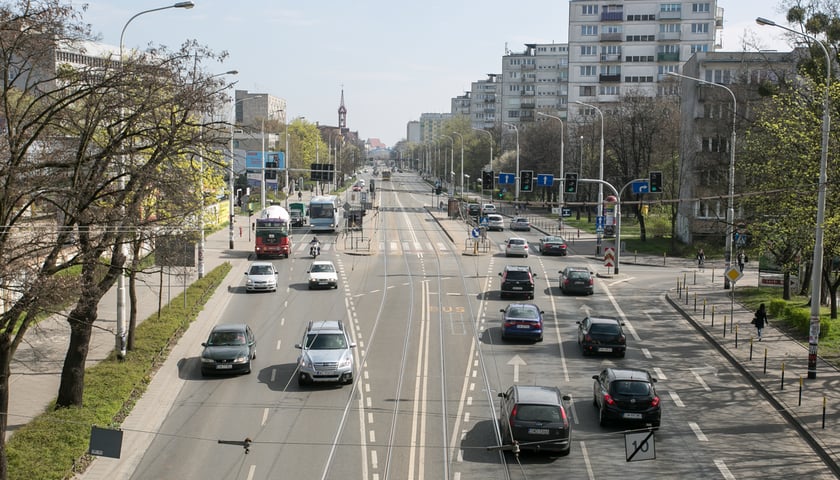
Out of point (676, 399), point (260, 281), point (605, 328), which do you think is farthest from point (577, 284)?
point (676, 399)

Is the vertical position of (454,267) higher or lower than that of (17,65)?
lower

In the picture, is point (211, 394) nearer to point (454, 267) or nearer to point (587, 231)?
point (454, 267)

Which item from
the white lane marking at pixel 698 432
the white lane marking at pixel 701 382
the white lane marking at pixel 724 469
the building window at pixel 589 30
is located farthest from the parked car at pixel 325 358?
the building window at pixel 589 30

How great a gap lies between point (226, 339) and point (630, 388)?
1279cm

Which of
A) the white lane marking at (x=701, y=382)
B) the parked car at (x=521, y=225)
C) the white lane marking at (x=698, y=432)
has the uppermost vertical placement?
the parked car at (x=521, y=225)

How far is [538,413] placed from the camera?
19047 millimetres

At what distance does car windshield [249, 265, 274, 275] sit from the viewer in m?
42.7

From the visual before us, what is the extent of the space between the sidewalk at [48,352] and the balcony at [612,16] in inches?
3731

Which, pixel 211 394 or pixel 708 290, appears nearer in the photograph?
pixel 211 394

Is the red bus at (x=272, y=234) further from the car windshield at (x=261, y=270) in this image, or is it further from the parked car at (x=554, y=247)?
the parked car at (x=554, y=247)

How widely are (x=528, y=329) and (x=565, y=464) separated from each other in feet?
41.5

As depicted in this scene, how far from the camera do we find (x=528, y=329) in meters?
31.4

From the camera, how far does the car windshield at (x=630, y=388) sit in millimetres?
21266

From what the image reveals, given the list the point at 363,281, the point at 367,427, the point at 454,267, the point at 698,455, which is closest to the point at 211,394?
the point at 367,427
